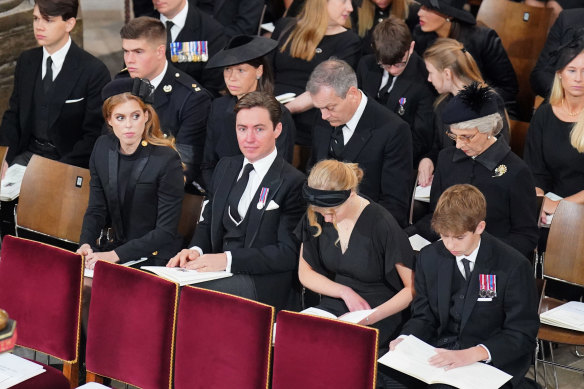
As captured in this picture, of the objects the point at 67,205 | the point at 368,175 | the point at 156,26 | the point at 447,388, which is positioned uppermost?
the point at 156,26

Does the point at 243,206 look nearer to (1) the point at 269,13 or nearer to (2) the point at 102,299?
(2) the point at 102,299

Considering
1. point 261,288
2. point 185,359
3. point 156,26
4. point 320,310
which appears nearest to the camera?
point 185,359

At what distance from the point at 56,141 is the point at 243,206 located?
1658mm

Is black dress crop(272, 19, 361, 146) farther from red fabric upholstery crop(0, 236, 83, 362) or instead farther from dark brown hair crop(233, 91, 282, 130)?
red fabric upholstery crop(0, 236, 83, 362)

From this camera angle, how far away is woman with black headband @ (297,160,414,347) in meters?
3.87

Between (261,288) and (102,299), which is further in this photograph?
(261,288)

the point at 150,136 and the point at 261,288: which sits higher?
the point at 150,136

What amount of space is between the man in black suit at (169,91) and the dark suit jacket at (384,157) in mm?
928

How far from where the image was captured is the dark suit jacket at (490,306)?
366 centimetres

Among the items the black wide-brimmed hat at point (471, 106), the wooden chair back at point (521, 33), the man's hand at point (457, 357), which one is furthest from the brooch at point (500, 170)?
the wooden chair back at point (521, 33)

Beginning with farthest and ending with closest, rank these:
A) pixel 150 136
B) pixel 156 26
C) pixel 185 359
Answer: pixel 156 26, pixel 150 136, pixel 185 359

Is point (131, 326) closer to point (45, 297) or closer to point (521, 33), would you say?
point (45, 297)

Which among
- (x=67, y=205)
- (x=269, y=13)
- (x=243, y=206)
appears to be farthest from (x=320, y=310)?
(x=269, y=13)

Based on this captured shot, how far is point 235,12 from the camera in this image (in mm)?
6418
